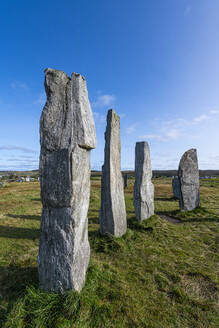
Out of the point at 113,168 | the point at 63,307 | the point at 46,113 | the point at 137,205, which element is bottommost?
the point at 63,307

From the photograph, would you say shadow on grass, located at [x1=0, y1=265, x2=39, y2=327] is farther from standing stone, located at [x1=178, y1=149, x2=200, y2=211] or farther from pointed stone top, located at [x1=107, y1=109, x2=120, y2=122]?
standing stone, located at [x1=178, y1=149, x2=200, y2=211]

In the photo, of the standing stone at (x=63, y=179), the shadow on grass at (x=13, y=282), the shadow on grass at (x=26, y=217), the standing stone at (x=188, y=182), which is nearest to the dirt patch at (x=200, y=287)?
the standing stone at (x=63, y=179)

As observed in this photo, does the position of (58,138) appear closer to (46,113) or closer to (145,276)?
(46,113)

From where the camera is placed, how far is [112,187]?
18.5 ft

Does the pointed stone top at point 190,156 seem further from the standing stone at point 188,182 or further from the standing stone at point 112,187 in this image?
the standing stone at point 112,187

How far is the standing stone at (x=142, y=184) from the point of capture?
7.42 m

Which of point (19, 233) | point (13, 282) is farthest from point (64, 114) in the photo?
point (19, 233)

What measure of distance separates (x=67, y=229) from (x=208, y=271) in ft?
11.8

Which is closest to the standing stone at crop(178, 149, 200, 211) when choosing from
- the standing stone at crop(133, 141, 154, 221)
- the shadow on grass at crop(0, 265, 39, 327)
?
the standing stone at crop(133, 141, 154, 221)

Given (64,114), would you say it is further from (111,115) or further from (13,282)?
(13,282)

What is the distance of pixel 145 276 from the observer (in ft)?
13.1

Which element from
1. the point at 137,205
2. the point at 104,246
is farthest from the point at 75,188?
the point at 137,205

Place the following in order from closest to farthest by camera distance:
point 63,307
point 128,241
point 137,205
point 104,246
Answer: point 63,307 → point 104,246 → point 128,241 → point 137,205

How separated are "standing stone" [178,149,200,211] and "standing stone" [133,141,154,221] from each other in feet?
8.34
